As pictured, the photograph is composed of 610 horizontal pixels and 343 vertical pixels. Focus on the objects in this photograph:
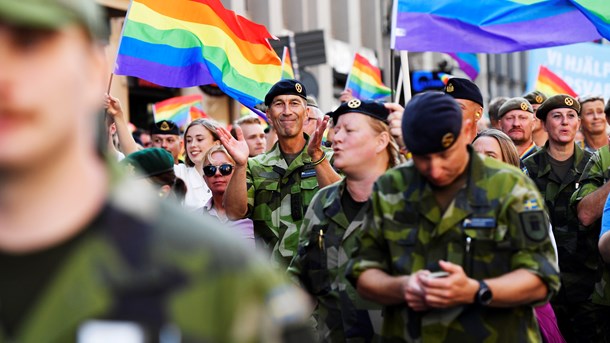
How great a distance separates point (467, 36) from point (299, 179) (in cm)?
293

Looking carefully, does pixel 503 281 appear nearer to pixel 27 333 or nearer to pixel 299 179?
pixel 27 333

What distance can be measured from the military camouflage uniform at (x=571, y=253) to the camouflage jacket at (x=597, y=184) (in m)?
0.24

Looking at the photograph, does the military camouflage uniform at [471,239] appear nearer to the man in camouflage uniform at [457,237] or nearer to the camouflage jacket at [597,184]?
the man in camouflage uniform at [457,237]

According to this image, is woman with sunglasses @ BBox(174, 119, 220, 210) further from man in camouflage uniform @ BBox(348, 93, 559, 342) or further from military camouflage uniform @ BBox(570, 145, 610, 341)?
man in camouflage uniform @ BBox(348, 93, 559, 342)

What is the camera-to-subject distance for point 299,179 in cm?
756

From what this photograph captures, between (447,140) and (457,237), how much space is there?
39cm

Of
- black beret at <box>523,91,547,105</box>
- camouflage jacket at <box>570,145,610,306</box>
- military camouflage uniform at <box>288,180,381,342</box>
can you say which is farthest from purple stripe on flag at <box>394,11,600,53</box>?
military camouflage uniform at <box>288,180,381,342</box>

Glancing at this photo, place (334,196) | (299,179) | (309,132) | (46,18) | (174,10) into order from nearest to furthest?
(46,18), (334,196), (299,179), (309,132), (174,10)

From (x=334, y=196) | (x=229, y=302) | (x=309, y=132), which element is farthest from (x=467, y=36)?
(x=229, y=302)

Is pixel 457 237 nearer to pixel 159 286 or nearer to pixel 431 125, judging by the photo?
pixel 431 125

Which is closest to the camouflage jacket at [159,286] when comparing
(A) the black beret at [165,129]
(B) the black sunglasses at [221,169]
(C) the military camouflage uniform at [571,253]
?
(B) the black sunglasses at [221,169]

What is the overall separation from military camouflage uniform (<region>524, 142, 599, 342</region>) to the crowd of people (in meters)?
0.01

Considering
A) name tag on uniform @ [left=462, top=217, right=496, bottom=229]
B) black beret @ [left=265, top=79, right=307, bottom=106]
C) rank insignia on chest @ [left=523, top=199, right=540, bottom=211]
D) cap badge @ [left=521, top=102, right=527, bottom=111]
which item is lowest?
name tag on uniform @ [left=462, top=217, right=496, bottom=229]

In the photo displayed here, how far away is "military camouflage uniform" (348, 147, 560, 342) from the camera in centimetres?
439
